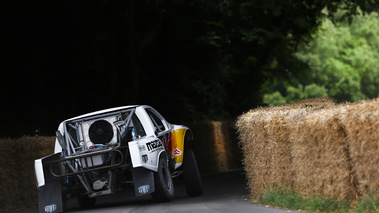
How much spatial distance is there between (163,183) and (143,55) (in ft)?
61.2

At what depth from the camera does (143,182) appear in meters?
13.0

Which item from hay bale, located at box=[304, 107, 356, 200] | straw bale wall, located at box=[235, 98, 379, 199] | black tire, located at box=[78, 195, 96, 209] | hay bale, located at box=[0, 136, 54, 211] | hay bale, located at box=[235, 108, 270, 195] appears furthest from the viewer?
hay bale, located at box=[0, 136, 54, 211]

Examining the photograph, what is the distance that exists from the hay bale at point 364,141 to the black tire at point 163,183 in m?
4.60

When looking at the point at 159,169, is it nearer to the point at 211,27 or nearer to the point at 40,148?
the point at 40,148

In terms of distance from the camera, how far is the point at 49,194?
43.9ft

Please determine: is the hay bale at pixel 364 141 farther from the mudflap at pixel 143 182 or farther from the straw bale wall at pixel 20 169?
the straw bale wall at pixel 20 169

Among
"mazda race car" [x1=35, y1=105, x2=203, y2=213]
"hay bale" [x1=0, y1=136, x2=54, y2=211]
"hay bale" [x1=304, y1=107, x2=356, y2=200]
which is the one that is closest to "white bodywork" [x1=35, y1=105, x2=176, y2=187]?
"mazda race car" [x1=35, y1=105, x2=203, y2=213]

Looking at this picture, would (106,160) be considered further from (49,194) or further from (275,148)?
(275,148)

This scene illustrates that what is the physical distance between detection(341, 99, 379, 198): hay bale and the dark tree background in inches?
698

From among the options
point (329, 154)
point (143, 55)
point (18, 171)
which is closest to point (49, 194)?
point (18, 171)

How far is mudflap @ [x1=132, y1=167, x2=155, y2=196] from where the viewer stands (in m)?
13.0

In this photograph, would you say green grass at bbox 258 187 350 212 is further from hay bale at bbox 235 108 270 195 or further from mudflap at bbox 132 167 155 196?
mudflap at bbox 132 167 155 196

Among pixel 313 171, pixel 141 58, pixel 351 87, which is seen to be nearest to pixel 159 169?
pixel 313 171

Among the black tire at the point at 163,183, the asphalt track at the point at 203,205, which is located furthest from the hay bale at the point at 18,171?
the black tire at the point at 163,183
